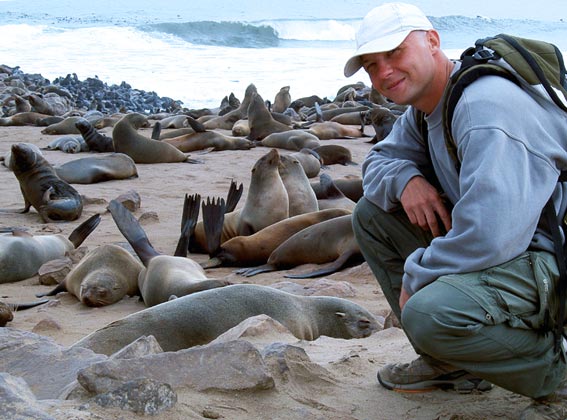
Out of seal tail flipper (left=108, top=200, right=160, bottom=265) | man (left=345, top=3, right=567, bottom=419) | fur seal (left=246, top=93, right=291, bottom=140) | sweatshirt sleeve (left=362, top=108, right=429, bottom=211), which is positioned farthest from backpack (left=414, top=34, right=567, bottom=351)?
fur seal (left=246, top=93, right=291, bottom=140)

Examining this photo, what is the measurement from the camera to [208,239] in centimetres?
559

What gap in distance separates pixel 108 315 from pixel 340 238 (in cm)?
168

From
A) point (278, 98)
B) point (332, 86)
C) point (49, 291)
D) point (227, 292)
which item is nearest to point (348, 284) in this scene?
point (227, 292)

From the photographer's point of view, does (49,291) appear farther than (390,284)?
Yes

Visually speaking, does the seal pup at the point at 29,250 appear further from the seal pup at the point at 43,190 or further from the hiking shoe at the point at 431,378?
the hiking shoe at the point at 431,378

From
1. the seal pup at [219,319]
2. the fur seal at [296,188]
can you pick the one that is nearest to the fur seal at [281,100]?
the fur seal at [296,188]

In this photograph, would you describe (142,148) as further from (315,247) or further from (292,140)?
(315,247)

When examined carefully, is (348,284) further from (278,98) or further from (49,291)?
(278,98)

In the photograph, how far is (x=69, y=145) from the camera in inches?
412

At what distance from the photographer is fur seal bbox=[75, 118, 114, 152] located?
10.3 metres

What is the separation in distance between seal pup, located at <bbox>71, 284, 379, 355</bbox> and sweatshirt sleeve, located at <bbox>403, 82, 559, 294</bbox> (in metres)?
Result: 1.56

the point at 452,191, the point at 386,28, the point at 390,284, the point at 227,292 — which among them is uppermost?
the point at 386,28

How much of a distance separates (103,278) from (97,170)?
13.2 feet

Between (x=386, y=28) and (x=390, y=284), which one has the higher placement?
(x=386, y=28)
